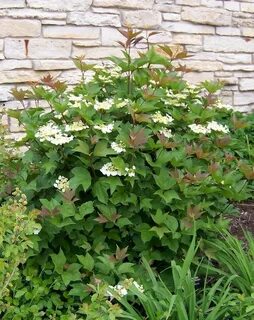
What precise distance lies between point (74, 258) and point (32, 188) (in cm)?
38

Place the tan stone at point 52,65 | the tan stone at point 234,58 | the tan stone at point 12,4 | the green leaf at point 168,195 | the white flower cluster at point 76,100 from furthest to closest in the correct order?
the tan stone at point 234,58, the tan stone at point 52,65, the tan stone at point 12,4, the white flower cluster at point 76,100, the green leaf at point 168,195

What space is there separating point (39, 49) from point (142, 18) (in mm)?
954

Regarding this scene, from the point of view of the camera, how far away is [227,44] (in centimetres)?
553

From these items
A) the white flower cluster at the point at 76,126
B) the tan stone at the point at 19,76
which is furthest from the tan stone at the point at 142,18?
the white flower cluster at the point at 76,126

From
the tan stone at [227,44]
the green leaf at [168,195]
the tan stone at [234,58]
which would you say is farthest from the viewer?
the tan stone at [234,58]

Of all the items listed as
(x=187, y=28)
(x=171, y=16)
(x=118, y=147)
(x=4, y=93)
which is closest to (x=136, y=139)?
(x=118, y=147)

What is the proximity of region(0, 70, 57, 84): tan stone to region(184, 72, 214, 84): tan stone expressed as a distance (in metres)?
1.44

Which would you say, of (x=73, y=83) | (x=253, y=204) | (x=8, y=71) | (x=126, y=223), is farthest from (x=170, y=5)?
(x=126, y=223)

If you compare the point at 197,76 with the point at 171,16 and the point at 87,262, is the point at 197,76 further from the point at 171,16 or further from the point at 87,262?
the point at 87,262

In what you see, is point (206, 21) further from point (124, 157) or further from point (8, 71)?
point (124, 157)

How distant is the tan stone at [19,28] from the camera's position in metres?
4.29

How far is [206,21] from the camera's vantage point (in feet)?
17.4

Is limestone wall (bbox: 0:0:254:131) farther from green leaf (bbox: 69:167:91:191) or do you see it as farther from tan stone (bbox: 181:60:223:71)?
green leaf (bbox: 69:167:91:191)

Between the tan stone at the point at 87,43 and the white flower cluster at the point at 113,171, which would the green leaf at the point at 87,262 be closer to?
the white flower cluster at the point at 113,171
